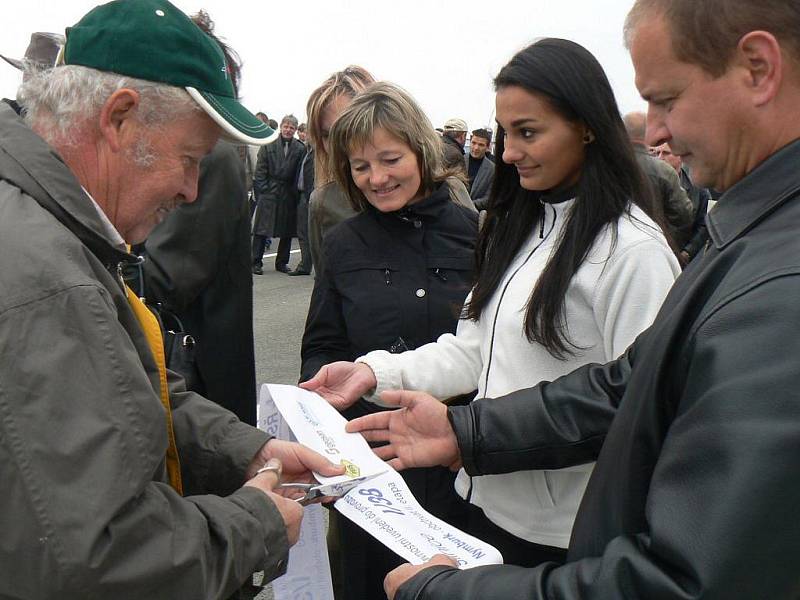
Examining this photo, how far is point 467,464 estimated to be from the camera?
168 centimetres

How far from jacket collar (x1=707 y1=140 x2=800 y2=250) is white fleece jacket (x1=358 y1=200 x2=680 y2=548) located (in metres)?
0.63

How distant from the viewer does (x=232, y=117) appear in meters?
1.45

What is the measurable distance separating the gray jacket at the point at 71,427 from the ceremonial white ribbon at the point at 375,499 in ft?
1.09

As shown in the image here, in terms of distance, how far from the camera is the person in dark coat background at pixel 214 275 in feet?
8.27

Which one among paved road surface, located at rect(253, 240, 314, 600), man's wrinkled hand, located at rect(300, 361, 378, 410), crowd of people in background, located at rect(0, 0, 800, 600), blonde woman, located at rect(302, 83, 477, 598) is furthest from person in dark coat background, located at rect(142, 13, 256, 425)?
paved road surface, located at rect(253, 240, 314, 600)

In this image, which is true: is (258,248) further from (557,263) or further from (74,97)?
(74,97)

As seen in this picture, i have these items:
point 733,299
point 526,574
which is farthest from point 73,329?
point 733,299

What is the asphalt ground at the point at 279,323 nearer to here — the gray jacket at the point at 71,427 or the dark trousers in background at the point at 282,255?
the dark trousers in background at the point at 282,255

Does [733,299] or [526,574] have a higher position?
[733,299]

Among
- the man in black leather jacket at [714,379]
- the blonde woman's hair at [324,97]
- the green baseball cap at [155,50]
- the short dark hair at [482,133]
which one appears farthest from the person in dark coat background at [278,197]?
the man in black leather jacket at [714,379]

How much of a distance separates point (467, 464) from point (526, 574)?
1.99 ft

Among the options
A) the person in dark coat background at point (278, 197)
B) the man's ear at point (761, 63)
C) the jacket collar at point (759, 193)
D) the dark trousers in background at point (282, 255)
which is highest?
the man's ear at point (761, 63)

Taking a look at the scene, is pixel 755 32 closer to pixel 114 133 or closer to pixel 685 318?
pixel 685 318

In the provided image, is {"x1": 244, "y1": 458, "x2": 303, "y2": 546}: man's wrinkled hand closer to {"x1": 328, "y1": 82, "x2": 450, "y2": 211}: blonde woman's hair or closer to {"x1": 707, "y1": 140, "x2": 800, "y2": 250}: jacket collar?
{"x1": 707, "y1": 140, "x2": 800, "y2": 250}: jacket collar
